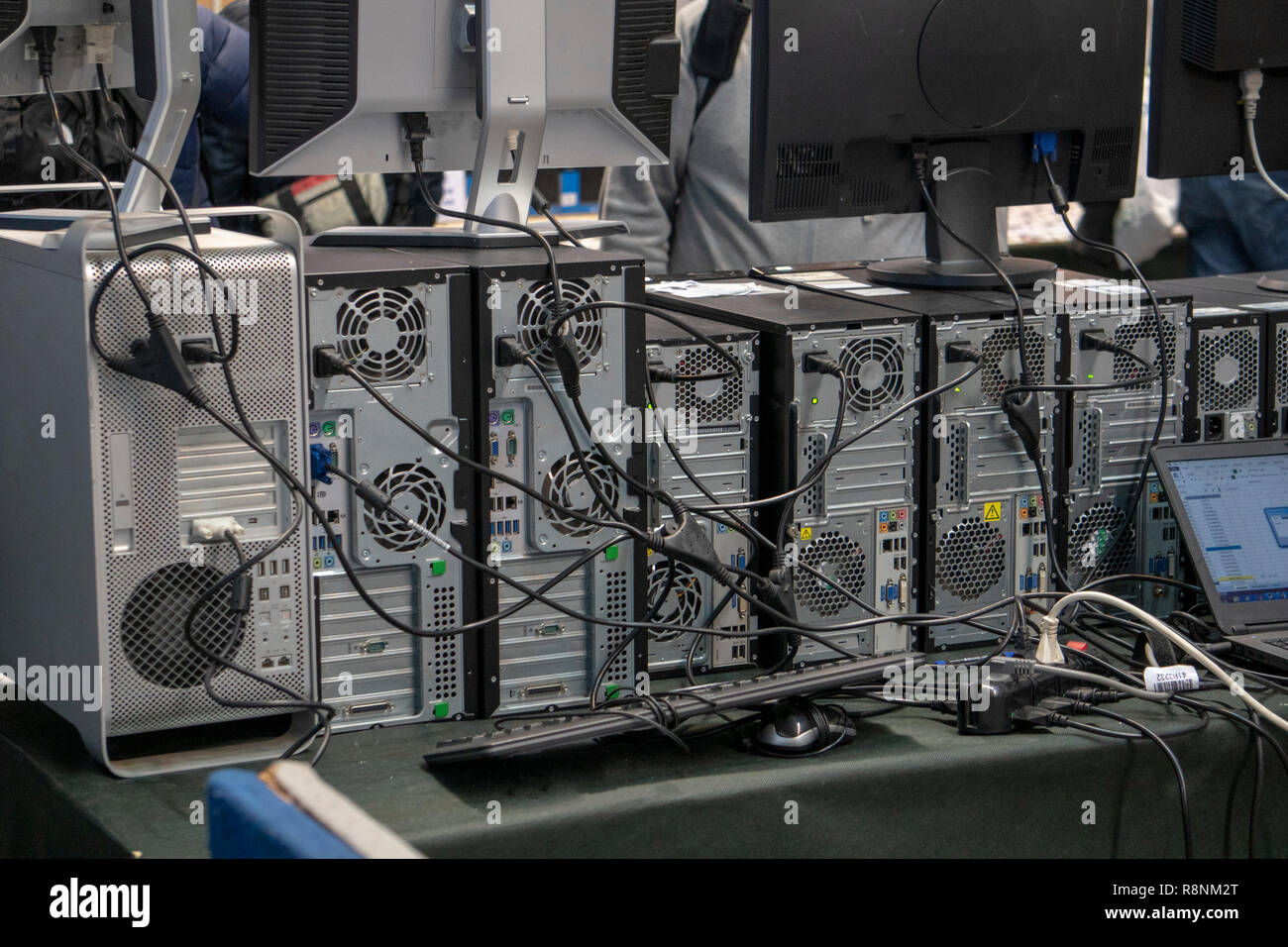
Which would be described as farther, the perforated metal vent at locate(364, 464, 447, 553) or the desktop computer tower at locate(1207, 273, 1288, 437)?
the desktop computer tower at locate(1207, 273, 1288, 437)

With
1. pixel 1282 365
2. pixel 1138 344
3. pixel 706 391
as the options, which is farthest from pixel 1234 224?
pixel 706 391

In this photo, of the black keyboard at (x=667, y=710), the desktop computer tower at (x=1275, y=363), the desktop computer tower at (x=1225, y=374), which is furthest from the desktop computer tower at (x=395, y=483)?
the desktop computer tower at (x=1275, y=363)

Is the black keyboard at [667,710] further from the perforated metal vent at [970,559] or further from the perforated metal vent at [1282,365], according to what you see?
the perforated metal vent at [1282,365]

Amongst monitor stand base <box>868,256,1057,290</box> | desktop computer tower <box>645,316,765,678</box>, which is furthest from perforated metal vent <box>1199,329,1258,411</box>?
desktop computer tower <box>645,316,765,678</box>

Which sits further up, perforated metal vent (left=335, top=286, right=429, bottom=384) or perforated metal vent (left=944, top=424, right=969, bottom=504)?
perforated metal vent (left=335, top=286, right=429, bottom=384)

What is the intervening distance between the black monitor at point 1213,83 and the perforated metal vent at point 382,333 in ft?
3.56

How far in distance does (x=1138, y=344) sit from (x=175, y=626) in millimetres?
1143

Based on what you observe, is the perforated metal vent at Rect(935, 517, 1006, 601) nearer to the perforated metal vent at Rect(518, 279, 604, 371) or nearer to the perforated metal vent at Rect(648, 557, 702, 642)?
the perforated metal vent at Rect(648, 557, 702, 642)

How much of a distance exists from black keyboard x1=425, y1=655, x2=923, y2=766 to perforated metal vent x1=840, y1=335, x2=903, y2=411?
0.30 metres

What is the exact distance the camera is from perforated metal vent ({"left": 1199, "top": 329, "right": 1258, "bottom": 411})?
1949mm

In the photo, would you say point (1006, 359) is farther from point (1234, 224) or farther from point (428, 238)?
point (1234, 224)

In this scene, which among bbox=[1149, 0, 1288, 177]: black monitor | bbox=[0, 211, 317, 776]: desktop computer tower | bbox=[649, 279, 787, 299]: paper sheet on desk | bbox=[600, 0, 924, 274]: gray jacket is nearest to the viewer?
bbox=[0, 211, 317, 776]: desktop computer tower

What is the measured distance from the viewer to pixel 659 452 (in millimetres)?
1731

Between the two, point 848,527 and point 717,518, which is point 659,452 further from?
point 848,527
